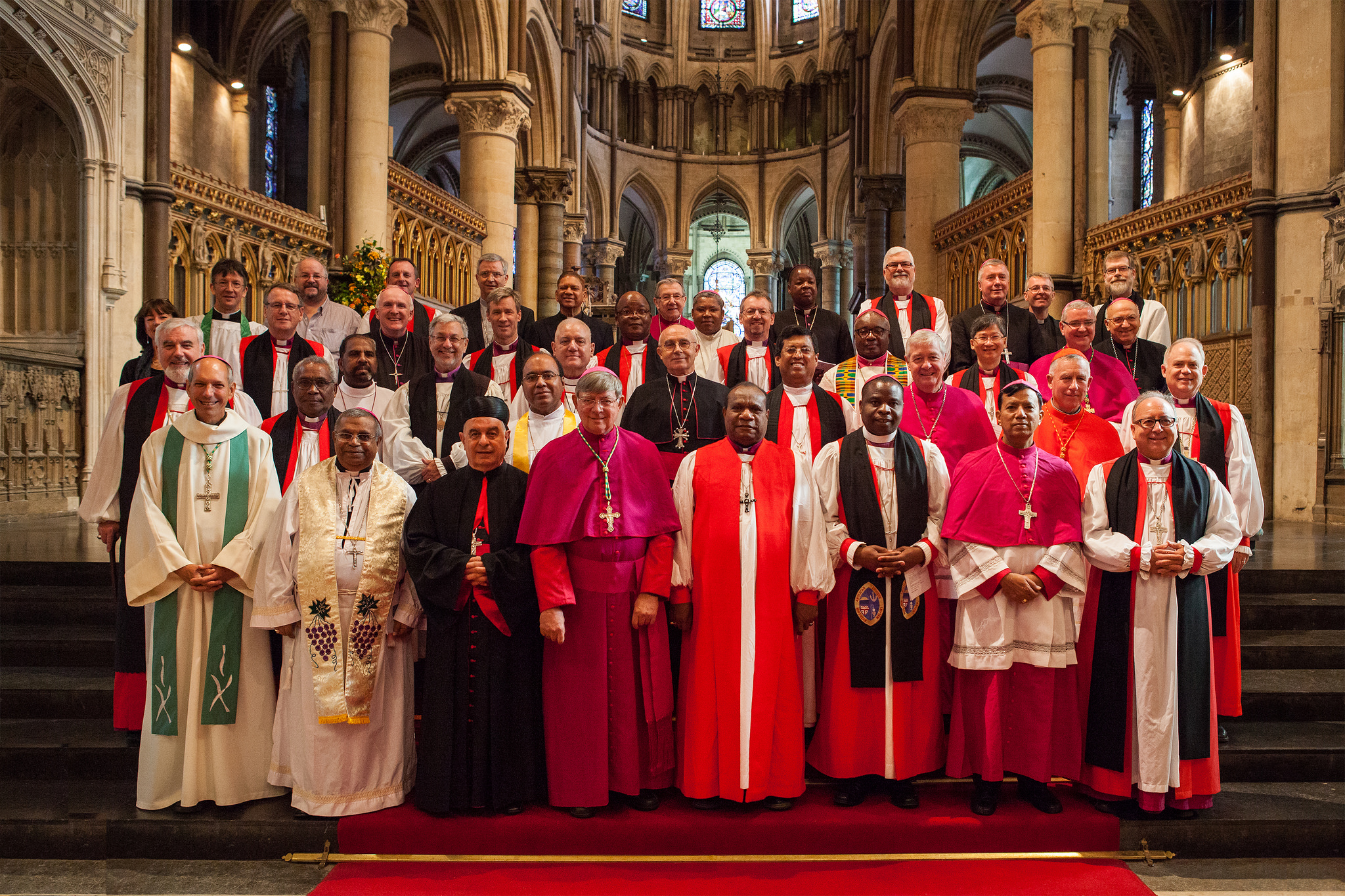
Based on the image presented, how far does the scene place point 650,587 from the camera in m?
3.84

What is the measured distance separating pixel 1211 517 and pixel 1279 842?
4.34 feet

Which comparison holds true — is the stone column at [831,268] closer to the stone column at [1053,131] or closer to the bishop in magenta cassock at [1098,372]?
the stone column at [1053,131]

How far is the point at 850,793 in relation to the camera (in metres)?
3.92

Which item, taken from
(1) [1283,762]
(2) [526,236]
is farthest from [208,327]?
(2) [526,236]

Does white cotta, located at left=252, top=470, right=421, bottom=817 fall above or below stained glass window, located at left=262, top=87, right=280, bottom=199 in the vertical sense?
below

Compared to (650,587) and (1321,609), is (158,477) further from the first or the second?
(1321,609)

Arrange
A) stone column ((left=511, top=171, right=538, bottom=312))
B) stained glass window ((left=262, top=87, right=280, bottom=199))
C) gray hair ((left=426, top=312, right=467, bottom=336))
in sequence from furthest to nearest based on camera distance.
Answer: stone column ((left=511, top=171, right=538, bottom=312)), stained glass window ((left=262, top=87, right=280, bottom=199)), gray hair ((left=426, top=312, right=467, bottom=336))

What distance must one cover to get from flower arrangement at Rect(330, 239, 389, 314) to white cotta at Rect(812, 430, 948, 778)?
6.37 meters

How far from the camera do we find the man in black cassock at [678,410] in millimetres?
4746

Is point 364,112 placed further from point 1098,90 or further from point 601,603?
point 601,603

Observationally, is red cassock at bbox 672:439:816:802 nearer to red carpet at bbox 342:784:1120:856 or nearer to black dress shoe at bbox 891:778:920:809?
red carpet at bbox 342:784:1120:856

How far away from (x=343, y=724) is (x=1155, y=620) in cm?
320

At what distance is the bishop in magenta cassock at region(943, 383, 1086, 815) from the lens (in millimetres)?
3766

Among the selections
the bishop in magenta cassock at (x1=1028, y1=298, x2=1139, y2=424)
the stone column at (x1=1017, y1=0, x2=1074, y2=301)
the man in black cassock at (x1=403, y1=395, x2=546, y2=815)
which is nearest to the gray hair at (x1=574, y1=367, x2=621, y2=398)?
the man in black cassock at (x1=403, y1=395, x2=546, y2=815)
